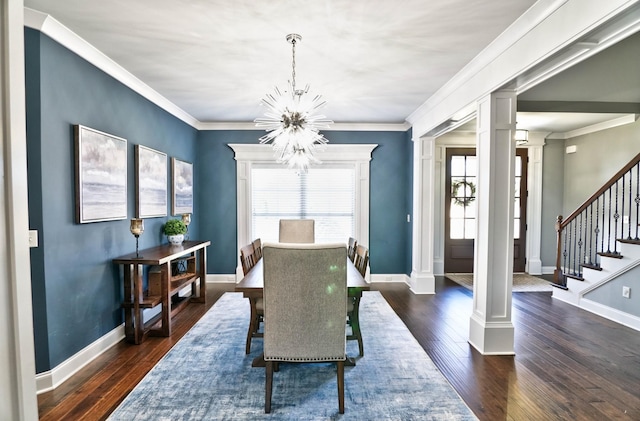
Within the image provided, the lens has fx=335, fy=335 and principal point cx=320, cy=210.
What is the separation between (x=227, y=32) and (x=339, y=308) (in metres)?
2.13

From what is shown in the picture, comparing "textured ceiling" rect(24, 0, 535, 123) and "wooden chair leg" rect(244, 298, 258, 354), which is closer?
"textured ceiling" rect(24, 0, 535, 123)

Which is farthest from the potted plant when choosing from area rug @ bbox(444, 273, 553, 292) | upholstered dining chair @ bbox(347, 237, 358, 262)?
area rug @ bbox(444, 273, 553, 292)

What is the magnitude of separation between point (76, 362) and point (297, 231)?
261cm

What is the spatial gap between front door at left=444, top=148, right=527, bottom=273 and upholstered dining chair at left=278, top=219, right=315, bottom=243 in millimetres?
3058

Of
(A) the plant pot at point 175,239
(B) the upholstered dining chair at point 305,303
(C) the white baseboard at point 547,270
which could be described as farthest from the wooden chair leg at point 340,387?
(C) the white baseboard at point 547,270

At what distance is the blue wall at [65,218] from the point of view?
2311 mm

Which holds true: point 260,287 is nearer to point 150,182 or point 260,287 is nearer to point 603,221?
point 150,182

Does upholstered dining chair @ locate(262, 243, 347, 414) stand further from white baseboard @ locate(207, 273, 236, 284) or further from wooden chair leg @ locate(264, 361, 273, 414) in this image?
white baseboard @ locate(207, 273, 236, 284)

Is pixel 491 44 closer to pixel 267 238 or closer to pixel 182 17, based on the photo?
pixel 182 17

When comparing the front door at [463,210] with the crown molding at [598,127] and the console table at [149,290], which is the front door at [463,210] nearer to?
the crown molding at [598,127]

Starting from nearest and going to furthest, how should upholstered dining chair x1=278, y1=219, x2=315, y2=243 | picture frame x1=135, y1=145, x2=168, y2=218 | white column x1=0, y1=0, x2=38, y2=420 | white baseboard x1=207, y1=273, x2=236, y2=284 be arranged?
white column x1=0, y1=0, x2=38, y2=420 → picture frame x1=135, y1=145, x2=168, y2=218 → upholstered dining chair x1=278, y1=219, x2=315, y2=243 → white baseboard x1=207, y1=273, x2=236, y2=284

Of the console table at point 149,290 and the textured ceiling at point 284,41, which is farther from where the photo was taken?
the console table at point 149,290

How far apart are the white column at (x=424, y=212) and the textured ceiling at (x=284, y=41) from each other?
3.95 feet

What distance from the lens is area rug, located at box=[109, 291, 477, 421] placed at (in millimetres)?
2105
